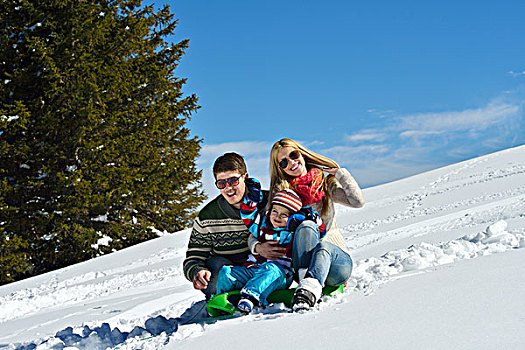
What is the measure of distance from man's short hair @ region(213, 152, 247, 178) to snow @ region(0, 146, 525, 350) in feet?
3.09

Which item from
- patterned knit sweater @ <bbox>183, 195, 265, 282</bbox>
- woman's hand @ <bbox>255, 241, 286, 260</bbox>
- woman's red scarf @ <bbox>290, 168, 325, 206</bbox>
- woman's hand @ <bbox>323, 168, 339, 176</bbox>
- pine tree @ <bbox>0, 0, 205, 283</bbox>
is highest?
pine tree @ <bbox>0, 0, 205, 283</bbox>

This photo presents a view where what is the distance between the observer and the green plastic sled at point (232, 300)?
288 centimetres

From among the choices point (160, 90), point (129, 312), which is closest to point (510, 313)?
point (129, 312)

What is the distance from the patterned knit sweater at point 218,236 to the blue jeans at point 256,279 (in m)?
0.29

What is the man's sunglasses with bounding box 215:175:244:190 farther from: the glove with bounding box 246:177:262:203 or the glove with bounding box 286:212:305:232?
the glove with bounding box 286:212:305:232

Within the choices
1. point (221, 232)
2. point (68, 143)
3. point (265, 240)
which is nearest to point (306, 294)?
point (265, 240)

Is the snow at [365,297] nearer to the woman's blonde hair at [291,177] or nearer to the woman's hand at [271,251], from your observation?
the woman's hand at [271,251]

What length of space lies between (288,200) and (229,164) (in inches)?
19.4

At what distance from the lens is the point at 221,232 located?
11.2ft

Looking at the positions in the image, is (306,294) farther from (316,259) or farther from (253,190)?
(253,190)

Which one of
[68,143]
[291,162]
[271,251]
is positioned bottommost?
[271,251]

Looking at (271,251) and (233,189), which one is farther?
(233,189)

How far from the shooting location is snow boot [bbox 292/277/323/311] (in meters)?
2.59

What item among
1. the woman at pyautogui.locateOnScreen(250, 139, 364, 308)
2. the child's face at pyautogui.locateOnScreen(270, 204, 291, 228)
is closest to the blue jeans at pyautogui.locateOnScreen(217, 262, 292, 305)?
the woman at pyautogui.locateOnScreen(250, 139, 364, 308)
